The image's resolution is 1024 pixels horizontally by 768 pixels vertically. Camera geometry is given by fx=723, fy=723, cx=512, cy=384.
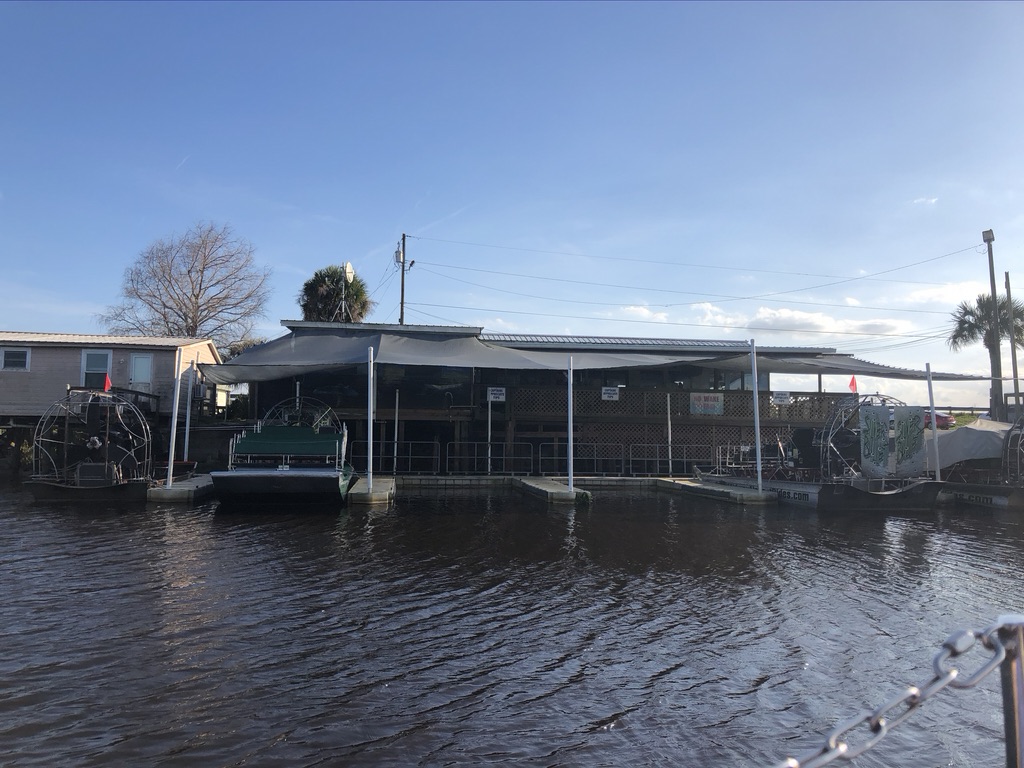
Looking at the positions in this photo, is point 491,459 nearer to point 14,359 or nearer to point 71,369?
point 71,369

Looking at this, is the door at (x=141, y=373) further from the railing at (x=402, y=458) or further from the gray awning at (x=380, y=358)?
the railing at (x=402, y=458)

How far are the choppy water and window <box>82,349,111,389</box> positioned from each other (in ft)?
38.9

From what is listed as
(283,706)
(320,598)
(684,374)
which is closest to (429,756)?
(283,706)

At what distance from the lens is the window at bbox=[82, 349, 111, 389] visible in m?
23.9

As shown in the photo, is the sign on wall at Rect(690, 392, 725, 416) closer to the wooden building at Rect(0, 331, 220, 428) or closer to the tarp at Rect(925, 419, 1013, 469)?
the tarp at Rect(925, 419, 1013, 469)

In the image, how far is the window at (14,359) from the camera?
23.6 metres

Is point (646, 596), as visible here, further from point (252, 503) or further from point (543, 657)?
point (252, 503)

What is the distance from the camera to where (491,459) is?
24609 mm

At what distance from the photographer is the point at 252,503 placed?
17609 mm

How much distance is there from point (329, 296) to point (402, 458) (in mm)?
12880

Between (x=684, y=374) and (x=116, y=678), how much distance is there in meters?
23.6

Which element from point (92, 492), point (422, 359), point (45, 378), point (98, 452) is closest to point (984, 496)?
point (422, 359)

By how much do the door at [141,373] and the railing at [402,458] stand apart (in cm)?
717

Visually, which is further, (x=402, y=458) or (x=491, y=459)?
(x=491, y=459)
